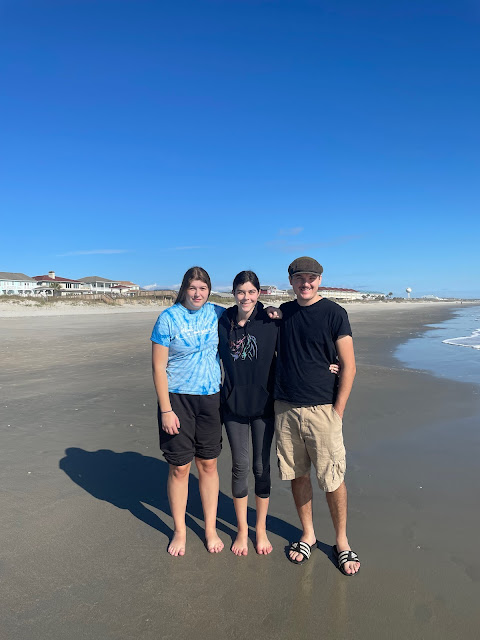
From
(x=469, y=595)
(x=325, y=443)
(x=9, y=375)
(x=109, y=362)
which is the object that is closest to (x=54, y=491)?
(x=325, y=443)

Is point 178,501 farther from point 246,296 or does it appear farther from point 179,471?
point 246,296

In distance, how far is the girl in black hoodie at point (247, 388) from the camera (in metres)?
2.95

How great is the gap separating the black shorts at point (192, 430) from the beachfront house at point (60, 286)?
72092 millimetres

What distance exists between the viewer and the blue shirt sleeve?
2.92m

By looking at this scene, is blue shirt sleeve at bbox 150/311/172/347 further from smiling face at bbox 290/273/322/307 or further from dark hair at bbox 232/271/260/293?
smiling face at bbox 290/273/322/307

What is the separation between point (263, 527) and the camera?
Answer: 3035 millimetres

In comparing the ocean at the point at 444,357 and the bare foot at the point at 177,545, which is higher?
the bare foot at the point at 177,545

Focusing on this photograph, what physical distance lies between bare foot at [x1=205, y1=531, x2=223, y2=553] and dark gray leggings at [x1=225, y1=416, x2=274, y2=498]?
14.1 inches

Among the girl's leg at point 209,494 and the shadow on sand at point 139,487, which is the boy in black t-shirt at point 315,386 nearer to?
the shadow on sand at point 139,487

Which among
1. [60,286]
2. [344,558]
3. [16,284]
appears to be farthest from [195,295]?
[60,286]

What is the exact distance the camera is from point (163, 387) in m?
2.93

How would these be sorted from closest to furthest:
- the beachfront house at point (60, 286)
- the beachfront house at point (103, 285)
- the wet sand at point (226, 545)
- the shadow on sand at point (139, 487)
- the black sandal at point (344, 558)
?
the wet sand at point (226, 545), the black sandal at point (344, 558), the shadow on sand at point (139, 487), the beachfront house at point (60, 286), the beachfront house at point (103, 285)

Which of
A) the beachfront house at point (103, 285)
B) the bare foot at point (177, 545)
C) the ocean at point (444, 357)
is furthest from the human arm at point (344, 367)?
the beachfront house at point (103, 285)

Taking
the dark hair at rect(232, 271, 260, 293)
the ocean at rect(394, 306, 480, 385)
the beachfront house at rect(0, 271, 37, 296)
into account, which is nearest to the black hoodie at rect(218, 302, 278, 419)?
the dark hair at rect(232, 271, 260, 293)
